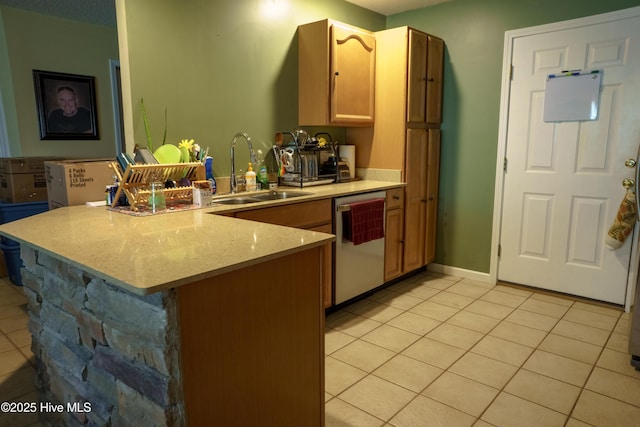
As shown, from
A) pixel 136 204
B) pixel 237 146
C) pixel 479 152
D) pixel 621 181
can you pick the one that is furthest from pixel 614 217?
pixel 136 204

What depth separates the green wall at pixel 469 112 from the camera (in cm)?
338

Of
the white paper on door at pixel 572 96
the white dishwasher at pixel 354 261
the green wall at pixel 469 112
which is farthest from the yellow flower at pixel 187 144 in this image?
the white paper on door at pixel 572 96

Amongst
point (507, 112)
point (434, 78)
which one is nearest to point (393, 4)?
point (434, 78)

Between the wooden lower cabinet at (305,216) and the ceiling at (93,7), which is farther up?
the ceiling at (93,7)

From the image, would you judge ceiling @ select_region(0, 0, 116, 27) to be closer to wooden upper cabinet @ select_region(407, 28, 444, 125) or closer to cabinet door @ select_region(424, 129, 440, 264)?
wooden upper cabinet @ select_region(407, 28, 444, 125)

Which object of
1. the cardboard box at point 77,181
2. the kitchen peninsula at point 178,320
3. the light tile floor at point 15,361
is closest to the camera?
the kitchen peninsula at point 178,320

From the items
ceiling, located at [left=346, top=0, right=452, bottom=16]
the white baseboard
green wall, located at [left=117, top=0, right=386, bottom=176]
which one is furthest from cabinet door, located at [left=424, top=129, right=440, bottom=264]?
green wall, located at [left=117, top=0, right=386, bottom=176]

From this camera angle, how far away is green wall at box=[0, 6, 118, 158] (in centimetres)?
355

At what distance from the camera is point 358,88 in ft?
10.9

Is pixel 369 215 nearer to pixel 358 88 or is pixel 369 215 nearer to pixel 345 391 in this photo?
pixel 358 88

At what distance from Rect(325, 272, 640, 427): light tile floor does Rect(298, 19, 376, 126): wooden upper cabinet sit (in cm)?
145

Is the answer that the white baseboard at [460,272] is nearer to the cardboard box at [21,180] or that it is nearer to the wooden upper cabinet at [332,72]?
the wooden upper cabinet at [332,72]

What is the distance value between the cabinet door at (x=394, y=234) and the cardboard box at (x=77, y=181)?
6.48ft

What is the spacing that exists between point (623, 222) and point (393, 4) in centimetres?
245
